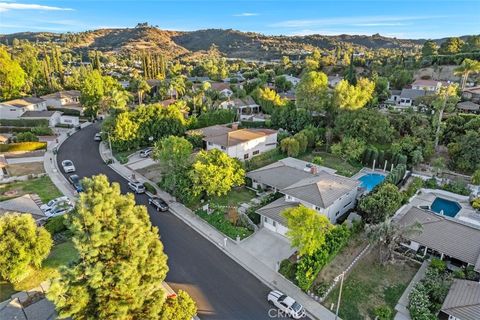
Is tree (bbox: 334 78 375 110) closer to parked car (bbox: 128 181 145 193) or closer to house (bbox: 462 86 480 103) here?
house (bbox: 462 86 480 103)

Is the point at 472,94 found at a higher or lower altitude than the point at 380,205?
higher

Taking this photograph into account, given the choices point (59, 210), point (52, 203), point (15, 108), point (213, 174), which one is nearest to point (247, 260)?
point (213, 174)

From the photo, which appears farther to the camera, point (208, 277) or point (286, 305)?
point (208, 277)

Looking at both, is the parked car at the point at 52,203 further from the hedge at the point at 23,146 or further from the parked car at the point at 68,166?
the hedge at the point at 23,146

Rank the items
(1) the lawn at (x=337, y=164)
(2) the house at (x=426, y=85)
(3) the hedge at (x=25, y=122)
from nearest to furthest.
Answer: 1. (1) the lawn at (x=337, y=164)
2. (3) the hedge at (x=25, y=122)
3. (2) the house at (x=426, y=85)

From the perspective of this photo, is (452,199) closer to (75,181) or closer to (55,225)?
(55,225)

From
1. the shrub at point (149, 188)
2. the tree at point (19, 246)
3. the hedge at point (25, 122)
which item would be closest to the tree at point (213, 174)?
the shrub at point (149, 188)
